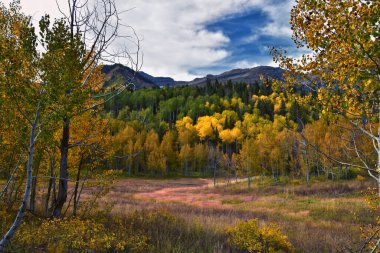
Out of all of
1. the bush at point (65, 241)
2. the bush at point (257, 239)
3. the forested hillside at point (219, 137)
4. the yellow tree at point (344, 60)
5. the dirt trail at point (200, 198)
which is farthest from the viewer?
the forested hillside at point (219, 137)

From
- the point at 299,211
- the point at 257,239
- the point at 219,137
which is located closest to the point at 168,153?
the point at 219,137

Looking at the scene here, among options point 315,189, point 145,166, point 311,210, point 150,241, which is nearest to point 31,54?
point 150,241

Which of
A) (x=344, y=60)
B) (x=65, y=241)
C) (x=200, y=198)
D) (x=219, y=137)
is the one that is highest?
(x=219, y=137)

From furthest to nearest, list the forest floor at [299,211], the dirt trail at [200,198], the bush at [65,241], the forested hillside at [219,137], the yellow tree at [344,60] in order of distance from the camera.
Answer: the forested hillside at [219,137] < the dirt trail at [200,198] < the forest floor at [299,211] < the bush at [65,241] < the yellow tree at [344,60]

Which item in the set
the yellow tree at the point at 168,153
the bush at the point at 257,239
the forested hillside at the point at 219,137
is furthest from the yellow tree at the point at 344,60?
the yellow tree at the point at 168,153

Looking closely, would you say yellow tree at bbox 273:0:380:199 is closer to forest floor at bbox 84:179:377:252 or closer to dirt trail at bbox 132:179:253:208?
forest floor at bbox 84:179:377:252

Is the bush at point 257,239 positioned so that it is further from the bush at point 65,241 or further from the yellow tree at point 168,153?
the yellow tree at point 168,153

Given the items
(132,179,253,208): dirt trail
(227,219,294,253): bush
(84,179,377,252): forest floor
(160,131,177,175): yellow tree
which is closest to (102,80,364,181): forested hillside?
(160,131,177,175): yellow tree

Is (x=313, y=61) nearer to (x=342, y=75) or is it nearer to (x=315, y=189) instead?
(x=342, y=75)

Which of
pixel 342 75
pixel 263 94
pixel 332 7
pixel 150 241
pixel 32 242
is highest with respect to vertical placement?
pixel 263 94

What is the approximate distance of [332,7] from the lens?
371 centimetres

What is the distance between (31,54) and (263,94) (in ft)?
506

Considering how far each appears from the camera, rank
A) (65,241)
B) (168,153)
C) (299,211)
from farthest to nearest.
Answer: (168,153), (299,211), (65,241)

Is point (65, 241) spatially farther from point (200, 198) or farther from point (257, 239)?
point (200, 198)
